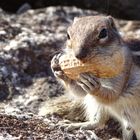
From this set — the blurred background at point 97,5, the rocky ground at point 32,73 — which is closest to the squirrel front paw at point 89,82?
the rocky ground at point 32,73

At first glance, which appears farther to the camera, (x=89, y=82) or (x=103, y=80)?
(x=103, y=80)

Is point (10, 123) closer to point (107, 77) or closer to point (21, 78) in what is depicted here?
point (107, 77)

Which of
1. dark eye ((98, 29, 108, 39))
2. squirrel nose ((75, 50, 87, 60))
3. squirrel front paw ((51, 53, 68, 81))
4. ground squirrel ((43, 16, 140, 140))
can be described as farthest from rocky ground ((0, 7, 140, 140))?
dark eye ((98, 29, 108, 39))

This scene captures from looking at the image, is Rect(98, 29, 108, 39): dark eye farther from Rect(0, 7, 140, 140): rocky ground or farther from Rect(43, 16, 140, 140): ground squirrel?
Rect(0, 7, 140, 140): rocky ground

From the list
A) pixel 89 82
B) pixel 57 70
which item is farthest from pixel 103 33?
pixel 57 70

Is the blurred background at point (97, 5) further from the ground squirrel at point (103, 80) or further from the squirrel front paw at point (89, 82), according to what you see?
the squirrel front paw at point (89, 82)

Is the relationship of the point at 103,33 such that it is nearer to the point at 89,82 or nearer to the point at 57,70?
the point at 89,82

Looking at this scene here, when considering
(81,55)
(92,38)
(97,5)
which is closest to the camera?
(81,55)
